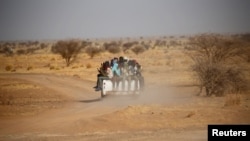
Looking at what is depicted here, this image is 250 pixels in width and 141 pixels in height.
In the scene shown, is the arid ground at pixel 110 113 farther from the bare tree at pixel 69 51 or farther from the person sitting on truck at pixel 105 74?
the bare tree at pixel 69 51

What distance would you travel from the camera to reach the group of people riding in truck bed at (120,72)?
17.5 m

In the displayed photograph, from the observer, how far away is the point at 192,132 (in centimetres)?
1152

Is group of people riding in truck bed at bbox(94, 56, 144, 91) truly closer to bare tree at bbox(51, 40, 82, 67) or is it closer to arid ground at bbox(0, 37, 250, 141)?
arid ground at bbox(0, 37, 250, 141)

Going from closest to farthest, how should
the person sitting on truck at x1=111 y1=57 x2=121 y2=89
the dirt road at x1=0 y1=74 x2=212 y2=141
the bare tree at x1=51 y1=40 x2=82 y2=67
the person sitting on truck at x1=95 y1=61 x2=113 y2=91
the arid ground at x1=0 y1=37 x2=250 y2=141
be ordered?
the dirt road at x1=0 y1=74 x2=212 y2=141 < the arid ground at x1=0 y1=37 x2=250 y2=141 < the person sitting on truck at x1=111 y1=57 x2=121 y2=89 < the person sitting on truck at x1=95 y1=61 x2=113 y2=91 < the bare tree at x1=51 y1=40 x2=82 y2=67

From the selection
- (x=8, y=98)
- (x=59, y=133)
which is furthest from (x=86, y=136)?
(x=8, y=98)

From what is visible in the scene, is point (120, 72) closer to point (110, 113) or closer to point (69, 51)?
point (110, 113)

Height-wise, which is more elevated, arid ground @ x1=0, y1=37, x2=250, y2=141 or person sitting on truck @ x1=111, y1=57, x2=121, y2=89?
Answer: person sitting on truck @ x1=111, y1=57, x2=121, y2=89

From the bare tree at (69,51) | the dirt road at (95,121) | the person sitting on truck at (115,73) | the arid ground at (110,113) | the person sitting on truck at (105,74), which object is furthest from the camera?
the bare tree at (69,51)

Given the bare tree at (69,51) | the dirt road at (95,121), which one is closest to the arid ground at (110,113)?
the dirt road at (95,121)

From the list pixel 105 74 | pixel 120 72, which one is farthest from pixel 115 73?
pixel 105 74

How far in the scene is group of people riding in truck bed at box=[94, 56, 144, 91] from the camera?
688 inches

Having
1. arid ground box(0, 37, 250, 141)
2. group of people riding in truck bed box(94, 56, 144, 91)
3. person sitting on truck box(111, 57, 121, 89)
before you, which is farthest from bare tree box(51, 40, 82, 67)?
person sitting on truck box(111, 57, 121, 89)

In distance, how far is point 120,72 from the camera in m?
17.8

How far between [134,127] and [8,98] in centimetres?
690
